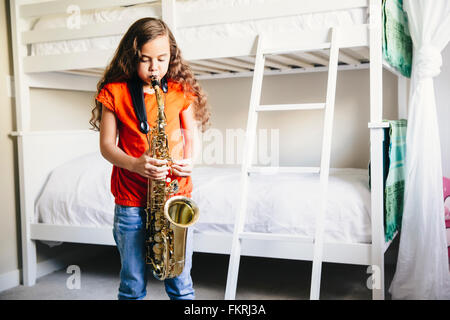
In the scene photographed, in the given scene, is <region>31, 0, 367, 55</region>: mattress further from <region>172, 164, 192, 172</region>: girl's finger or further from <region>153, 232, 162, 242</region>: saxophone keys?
<region>153, 232, 162, 242</region>: saxophone keys

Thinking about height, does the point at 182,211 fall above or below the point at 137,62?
below

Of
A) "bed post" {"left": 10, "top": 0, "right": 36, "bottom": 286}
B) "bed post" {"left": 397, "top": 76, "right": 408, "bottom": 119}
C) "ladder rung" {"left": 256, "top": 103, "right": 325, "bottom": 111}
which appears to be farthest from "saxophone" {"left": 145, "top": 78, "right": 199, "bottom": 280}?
"bed post" {"left": 397, "top": 76, "right": 408, "bottom": 119}

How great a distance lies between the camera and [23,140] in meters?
2.88

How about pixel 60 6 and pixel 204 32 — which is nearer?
pixel 204 32

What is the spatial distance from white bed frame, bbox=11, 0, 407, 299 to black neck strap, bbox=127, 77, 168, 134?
0.79 meters

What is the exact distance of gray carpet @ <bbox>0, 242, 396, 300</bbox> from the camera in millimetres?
2646

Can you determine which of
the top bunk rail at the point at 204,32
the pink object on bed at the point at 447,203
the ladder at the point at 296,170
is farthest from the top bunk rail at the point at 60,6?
the pink object on bed at the point at 447,203

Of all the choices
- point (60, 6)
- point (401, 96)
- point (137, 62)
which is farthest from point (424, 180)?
point (60, 6)

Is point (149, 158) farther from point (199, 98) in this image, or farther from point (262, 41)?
point (262, 41)

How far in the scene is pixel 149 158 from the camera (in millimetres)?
1518

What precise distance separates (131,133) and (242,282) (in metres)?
1.49

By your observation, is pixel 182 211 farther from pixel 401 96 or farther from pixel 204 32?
pixel 401 96
